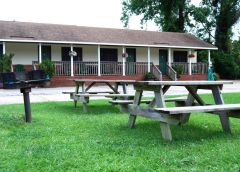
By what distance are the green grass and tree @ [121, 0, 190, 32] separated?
3373 centimetres

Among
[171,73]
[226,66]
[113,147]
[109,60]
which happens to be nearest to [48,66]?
[109,60]

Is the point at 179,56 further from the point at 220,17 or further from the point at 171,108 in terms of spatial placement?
the point at 171,108

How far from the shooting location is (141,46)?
28359 millimetres

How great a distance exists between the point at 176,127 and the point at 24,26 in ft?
74.9

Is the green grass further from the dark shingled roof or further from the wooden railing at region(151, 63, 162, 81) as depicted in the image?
the wooden railing at region(151, 63, 162, 81)

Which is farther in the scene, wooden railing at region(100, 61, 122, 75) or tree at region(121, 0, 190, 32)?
tree at region(121, 0, 190, 32)

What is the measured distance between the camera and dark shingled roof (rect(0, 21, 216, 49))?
25.2 meters

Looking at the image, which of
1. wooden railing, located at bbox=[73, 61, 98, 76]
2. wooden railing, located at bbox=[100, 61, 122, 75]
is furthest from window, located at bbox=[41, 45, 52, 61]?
wooden railing, located at bbox=[100, 61, 122, 75]

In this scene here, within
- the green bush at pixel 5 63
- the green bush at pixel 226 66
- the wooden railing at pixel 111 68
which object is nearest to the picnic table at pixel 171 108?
the green bush at pixel 5 63

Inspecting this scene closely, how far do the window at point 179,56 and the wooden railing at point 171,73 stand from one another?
2526mm

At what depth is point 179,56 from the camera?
32219 mm

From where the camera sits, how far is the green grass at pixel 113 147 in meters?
4.00

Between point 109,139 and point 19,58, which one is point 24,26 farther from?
point 109,139

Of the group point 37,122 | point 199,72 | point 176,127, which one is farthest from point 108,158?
point 199,72
